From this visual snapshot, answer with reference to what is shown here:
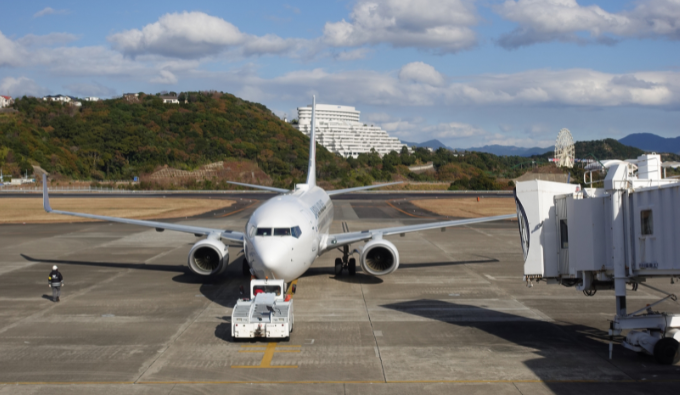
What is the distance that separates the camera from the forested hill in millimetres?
143625

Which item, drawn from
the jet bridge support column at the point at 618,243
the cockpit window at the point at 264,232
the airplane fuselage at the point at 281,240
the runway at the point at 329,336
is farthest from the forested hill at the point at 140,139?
the jet bridge support column at the point at 618,243

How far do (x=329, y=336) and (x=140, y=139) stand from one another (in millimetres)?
147042

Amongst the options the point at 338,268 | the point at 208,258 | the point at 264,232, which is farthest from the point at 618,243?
the point at 208,258

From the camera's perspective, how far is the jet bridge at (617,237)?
44.1 feet

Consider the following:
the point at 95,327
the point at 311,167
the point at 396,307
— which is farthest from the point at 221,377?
the point at 311,167

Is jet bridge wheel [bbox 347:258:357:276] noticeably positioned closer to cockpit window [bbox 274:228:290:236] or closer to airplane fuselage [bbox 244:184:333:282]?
airplane fuselage [bbox 244:184:333:282]

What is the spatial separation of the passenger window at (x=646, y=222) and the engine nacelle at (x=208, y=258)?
50.8 feet

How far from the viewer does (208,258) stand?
24.0m

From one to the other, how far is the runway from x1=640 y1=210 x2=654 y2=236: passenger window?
322cm

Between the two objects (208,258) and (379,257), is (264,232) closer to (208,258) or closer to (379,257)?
(208,258)

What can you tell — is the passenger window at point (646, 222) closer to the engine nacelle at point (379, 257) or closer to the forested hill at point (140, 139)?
the engine nacelle at point (379, 257)

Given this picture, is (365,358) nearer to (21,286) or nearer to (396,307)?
(396,307)

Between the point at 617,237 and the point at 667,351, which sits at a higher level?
the point at 617,237

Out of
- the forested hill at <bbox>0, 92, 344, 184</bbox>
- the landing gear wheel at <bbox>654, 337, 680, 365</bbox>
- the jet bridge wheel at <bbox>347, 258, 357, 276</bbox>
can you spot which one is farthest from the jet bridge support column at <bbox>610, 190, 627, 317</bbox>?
the forested hill at <bbox>0, 92, 344, 184</bbox>
